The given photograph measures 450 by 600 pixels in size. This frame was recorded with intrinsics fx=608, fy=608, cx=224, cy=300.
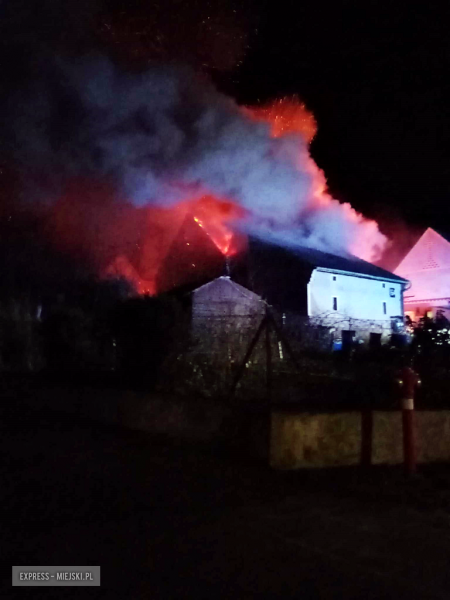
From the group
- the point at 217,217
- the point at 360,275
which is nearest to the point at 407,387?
the point at 360,275

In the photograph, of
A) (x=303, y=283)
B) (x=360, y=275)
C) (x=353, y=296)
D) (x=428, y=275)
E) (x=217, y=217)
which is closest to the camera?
(x=303, y=283)

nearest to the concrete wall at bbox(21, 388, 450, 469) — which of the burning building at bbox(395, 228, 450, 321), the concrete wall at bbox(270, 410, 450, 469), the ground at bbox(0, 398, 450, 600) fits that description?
the concrete wall at bbox(270, 410, 450, 469)

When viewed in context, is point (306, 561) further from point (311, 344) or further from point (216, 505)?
point (311, 344)

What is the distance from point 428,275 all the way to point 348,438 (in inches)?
1146

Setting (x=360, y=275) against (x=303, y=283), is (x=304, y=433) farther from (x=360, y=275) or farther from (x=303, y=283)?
(x=360, y=275)

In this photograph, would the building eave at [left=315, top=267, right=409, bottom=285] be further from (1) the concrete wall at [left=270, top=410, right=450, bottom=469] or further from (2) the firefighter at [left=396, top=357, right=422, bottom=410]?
(2) the firefighter at [left=396, top=357, right=422, bottom=410]

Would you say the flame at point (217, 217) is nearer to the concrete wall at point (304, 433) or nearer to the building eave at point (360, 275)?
the building eave at point (360, 275)

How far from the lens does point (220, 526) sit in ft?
15.9

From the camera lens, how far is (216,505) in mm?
5480

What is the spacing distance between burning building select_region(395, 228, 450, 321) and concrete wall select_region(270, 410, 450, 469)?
84.6 feet

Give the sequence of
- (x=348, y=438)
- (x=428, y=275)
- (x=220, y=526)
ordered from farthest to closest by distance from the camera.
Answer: (x=428, y=275)
(x=348, y=438)
(x=220, y=526)

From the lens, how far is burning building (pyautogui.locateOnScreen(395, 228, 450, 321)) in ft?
109

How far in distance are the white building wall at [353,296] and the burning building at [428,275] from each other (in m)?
4.46

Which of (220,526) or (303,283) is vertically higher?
(303,283)
